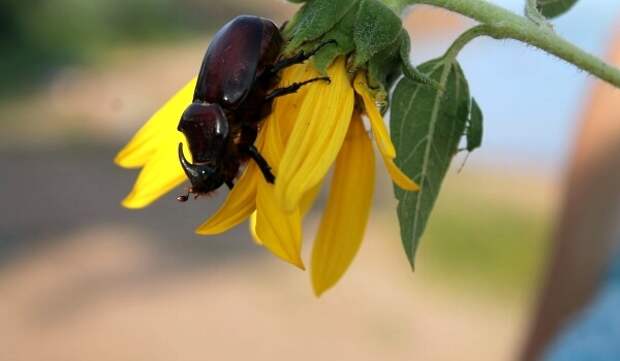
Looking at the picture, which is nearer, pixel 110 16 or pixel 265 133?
pixel 265 133

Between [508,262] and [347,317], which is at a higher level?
[347,317]

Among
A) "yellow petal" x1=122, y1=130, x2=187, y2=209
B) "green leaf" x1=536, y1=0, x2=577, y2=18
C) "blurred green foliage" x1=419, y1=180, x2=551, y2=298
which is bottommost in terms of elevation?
"blurred green foliage" x1=419, y1=180, x2=551, y2=298

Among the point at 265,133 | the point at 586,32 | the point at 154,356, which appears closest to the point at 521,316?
the point at 154,356

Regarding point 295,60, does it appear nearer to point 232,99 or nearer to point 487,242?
point 232,99

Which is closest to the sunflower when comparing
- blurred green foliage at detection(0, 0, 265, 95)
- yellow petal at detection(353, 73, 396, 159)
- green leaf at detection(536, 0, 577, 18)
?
yellow petal at detection(353, 73, 396, 159)

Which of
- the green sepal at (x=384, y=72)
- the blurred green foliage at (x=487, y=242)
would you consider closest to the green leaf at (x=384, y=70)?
the green sepal at (x=384, y=72)

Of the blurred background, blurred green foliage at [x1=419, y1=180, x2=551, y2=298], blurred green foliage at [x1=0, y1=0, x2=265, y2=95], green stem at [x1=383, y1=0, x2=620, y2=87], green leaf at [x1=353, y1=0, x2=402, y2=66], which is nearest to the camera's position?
green stem at [x1=383, y1=0, x2=620, y2=87]

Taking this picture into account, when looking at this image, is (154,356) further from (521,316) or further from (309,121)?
(309,121)

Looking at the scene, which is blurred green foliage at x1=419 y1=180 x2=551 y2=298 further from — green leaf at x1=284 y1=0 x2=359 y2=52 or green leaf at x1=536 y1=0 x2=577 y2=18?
green leaf at x1=284 y1=0 x2=359 y2=52

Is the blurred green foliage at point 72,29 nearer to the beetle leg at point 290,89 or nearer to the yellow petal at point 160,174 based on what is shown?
the yellow petal at point 160,174
